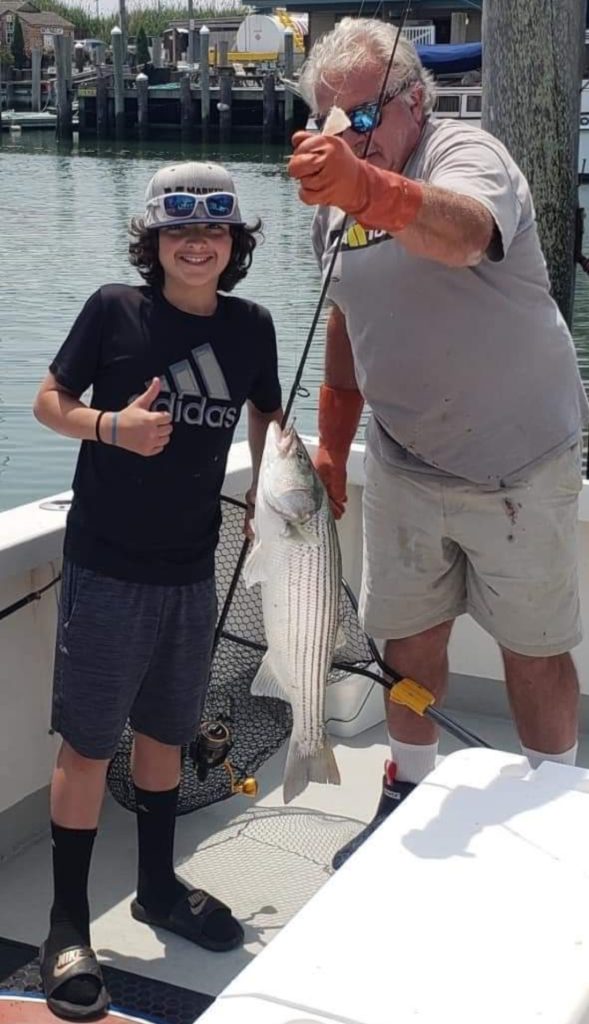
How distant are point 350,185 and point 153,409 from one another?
690 mm

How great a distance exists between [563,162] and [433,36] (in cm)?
4010

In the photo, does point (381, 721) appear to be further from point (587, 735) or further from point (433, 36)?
point (433, 36)

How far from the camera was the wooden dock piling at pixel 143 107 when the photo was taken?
159 ft

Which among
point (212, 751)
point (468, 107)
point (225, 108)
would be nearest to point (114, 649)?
point (212, 751)

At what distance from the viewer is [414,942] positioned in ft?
4.63

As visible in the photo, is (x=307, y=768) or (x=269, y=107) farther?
(x=269, y=107)

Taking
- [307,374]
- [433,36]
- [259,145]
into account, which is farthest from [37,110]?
[307,374]

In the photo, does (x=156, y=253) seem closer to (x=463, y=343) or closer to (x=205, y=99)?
(x=463, y=343)

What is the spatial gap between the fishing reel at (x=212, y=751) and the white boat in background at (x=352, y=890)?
145mm

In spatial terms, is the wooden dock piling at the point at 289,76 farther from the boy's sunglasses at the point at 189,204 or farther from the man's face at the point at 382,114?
the boy's sunglasses at the point at 189,204

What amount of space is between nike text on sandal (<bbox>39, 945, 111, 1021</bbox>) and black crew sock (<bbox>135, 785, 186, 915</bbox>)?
331 mm

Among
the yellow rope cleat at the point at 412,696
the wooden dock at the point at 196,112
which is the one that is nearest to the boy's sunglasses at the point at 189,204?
the yellow rope cleat at the point at 412,696

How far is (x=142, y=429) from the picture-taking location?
7.64 feet

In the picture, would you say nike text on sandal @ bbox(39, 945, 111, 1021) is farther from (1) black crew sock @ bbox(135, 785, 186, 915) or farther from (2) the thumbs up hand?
(2) the thumbs up hand
